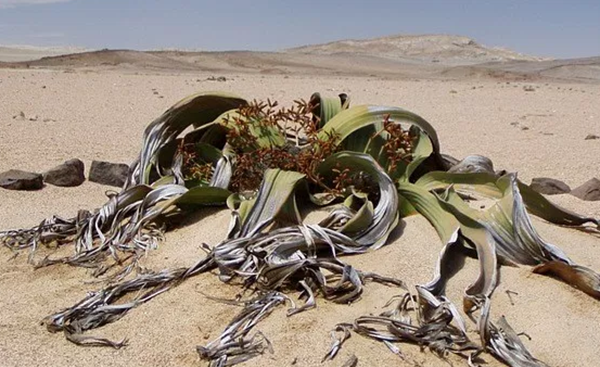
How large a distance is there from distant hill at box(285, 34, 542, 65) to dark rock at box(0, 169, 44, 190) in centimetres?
4783

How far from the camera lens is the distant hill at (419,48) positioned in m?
52.8

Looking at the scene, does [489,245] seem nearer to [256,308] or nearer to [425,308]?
[425,308]

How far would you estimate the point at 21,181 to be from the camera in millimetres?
4266

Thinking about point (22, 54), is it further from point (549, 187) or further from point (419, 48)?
point (549, 187)

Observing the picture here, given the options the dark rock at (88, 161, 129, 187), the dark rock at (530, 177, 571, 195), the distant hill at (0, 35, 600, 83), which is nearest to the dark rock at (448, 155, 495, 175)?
the dark rock at (530, 177, 571, 195)

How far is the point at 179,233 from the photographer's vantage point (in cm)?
289

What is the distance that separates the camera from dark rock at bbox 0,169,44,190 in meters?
4.26

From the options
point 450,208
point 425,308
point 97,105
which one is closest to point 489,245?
point 450,208

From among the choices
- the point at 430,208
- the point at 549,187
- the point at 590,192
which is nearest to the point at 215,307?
the point at 430,208

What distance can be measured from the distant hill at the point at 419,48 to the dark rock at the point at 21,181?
4783 centimetres

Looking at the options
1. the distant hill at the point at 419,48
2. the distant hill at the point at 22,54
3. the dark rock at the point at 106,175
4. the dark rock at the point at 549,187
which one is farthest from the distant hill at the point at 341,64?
the dark rock at the point at 549,187

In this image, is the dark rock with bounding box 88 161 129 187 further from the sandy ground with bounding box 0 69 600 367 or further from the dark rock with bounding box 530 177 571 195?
the dark rock with bounding box 530 177 571 195

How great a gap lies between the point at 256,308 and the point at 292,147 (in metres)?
0.95

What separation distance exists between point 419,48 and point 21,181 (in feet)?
179
